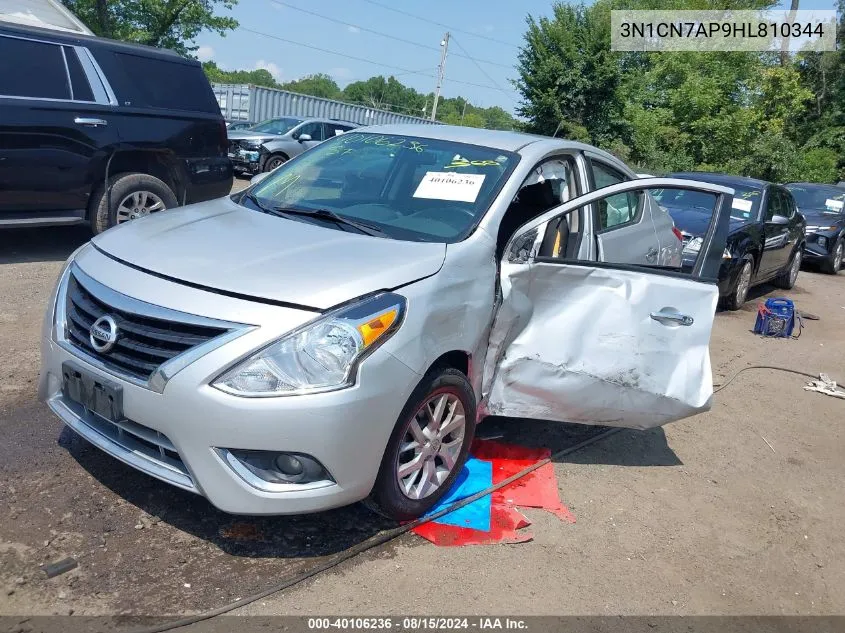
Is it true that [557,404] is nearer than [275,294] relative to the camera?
No

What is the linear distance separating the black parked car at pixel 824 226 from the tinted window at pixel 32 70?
12.8 meters

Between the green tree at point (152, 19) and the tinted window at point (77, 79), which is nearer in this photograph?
the tinted window at point (77, 79)

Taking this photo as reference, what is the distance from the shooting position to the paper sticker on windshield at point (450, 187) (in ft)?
12.8

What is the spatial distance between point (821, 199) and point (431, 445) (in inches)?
559

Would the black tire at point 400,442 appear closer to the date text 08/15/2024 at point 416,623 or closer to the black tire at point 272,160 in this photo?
the date text 08/15/2024 at point 416,623

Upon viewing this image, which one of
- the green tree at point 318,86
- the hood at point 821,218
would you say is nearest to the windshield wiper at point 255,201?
the hood at point 821,218

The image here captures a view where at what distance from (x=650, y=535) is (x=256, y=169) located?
14541mm

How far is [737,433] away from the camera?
523cm

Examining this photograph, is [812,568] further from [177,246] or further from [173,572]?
[177,246]

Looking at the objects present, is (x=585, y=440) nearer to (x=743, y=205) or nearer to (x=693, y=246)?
(x=693, y=246)

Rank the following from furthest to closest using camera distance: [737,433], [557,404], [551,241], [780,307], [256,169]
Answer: [256,169], [780,307], [737,433], [551,241], [557,404]

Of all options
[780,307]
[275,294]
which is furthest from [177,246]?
[780,307]

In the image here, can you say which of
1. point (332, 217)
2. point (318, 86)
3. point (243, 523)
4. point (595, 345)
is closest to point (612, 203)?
point (595, 345)

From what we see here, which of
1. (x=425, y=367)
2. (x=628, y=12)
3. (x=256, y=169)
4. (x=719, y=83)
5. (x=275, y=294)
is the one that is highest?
(x=628, y=12)
